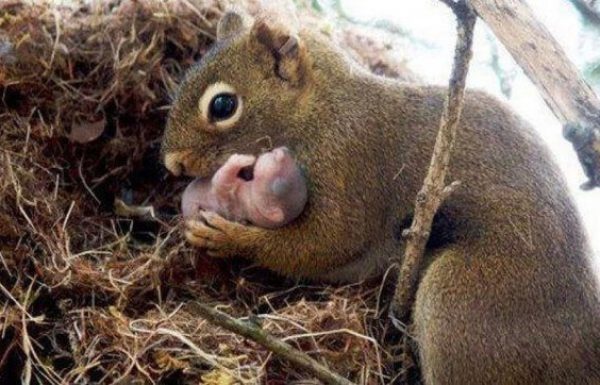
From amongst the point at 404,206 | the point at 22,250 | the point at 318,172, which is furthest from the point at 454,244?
the point at 22,250

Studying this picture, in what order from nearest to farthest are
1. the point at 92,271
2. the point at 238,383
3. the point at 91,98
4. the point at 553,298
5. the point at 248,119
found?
the point at 238,383, the point at 553,298, the point at 92,271, the point at 248,119, the point at 91,98

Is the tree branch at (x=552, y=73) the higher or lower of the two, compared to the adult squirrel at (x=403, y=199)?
higher

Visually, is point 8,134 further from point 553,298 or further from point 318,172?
point 553,298

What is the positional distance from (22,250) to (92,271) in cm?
24

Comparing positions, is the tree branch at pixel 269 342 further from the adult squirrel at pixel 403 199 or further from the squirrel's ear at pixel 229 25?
the squirrel's ear at pixel 229 25

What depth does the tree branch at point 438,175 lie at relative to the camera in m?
2.52

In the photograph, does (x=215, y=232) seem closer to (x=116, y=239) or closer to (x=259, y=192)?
(x=259, y=192)

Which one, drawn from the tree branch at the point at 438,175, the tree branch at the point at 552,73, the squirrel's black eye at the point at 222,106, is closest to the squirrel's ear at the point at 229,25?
the squirrel's black eye at the point at 222,106

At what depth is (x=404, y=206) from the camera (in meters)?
3.56

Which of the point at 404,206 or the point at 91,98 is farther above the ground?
the point at 404,206

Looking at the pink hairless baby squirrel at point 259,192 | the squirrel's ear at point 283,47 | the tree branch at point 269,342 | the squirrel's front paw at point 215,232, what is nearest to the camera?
the tree branch at point 269,342

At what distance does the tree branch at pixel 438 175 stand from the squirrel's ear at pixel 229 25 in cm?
123

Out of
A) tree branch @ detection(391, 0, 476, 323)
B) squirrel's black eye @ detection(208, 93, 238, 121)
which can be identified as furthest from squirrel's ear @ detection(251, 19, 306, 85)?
tree branch @ detection(391, 0, 476, 323)

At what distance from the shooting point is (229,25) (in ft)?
12.8
